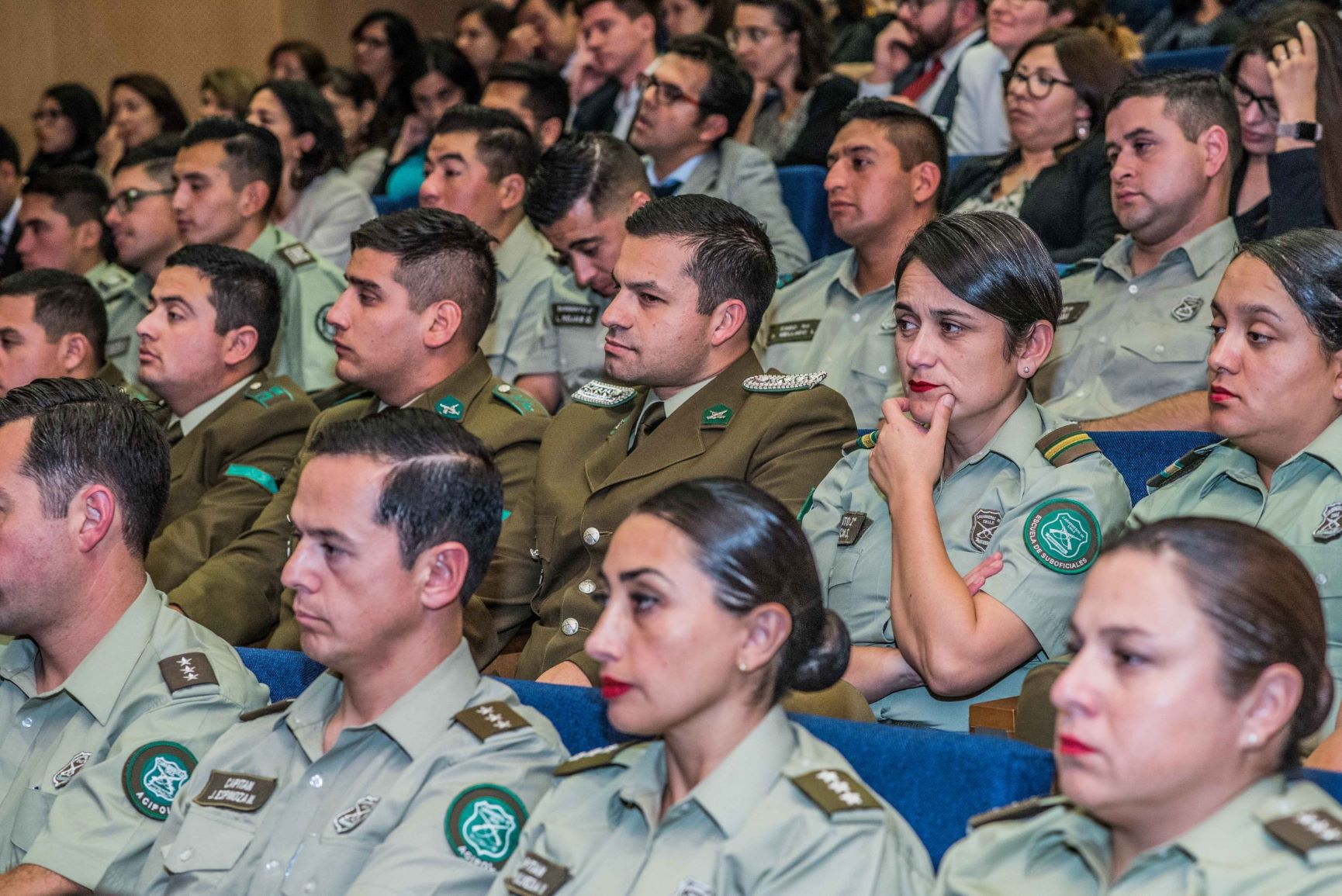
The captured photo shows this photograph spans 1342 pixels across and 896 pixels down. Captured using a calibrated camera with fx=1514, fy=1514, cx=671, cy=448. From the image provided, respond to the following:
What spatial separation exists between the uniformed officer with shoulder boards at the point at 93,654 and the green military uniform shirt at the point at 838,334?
5.74 feet

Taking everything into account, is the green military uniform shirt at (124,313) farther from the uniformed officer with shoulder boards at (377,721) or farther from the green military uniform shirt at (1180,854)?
the green military uniform shirt at (1180,854)

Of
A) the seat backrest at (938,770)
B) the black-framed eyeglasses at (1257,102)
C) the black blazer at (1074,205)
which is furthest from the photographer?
the black blazer at (1074,205)

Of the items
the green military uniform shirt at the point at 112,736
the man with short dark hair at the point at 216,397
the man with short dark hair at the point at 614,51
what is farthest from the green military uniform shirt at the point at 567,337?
the green military uniform shirt at the point at 112,736

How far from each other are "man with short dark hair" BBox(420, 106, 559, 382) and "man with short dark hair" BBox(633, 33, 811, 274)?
1.40 feet

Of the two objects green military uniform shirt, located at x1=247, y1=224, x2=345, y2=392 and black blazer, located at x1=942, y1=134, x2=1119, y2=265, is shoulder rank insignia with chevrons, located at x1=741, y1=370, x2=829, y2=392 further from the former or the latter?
green military uniform shirt, located at x1=247, y1=224, x2=345, y2=392

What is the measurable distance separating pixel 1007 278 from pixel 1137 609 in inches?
41.7

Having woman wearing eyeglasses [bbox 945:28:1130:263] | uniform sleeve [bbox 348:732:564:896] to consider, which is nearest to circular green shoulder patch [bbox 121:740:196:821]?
uniform sleeve [bbox 348:732:564:896]

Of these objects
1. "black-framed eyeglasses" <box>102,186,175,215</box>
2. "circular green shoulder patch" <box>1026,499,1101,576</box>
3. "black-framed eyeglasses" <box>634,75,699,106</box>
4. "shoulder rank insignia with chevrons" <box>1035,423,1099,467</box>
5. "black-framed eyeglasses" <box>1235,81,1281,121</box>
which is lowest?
"black-framed eyeglasses" <box>102,186,175,215</box>

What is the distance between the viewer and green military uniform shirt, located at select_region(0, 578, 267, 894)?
2.09 m

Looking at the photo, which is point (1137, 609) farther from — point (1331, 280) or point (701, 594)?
point (1331, 280)

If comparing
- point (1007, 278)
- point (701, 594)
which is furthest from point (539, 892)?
point (1007, 278)

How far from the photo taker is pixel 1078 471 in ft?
7.68

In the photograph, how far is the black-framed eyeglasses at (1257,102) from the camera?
3.67m

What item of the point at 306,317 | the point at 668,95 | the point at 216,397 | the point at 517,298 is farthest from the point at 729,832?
the point at 668,95
